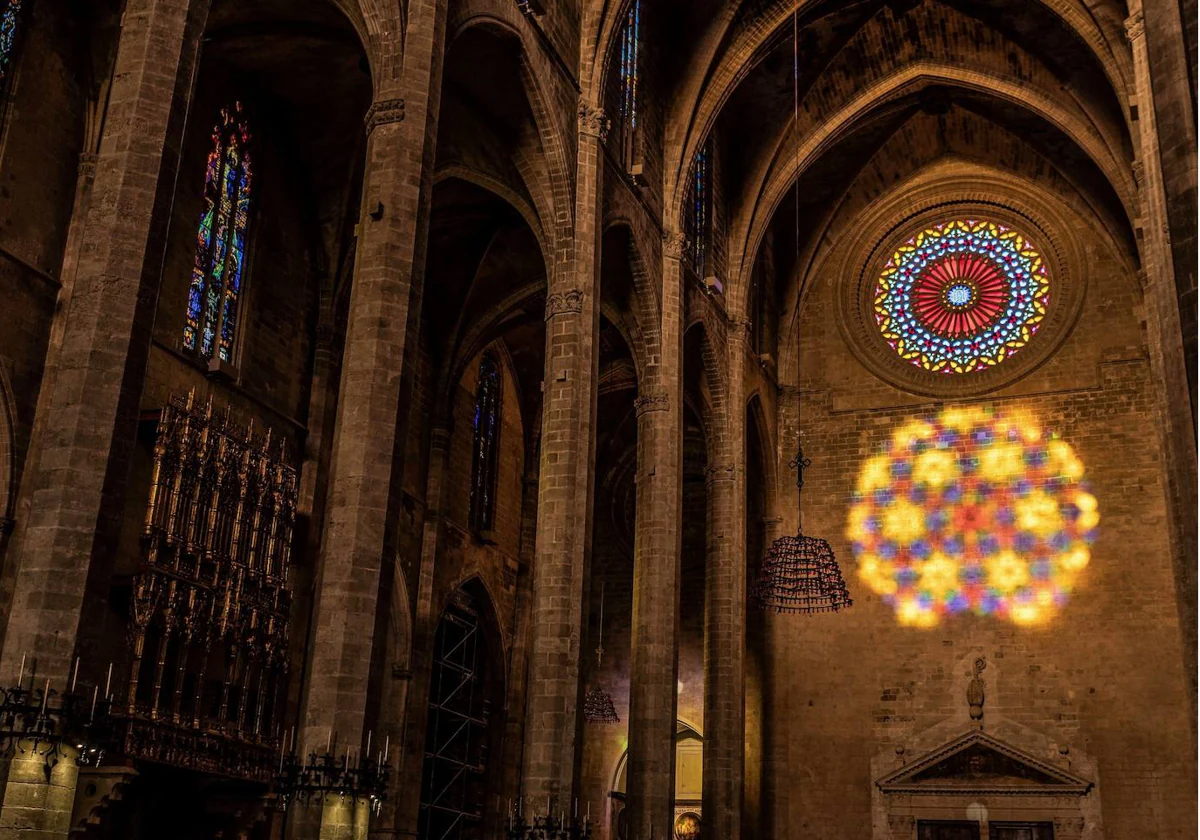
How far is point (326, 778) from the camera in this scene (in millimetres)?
10492

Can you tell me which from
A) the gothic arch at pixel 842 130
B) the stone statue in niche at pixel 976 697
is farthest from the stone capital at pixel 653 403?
the stone statue in niche at pixel 976 697

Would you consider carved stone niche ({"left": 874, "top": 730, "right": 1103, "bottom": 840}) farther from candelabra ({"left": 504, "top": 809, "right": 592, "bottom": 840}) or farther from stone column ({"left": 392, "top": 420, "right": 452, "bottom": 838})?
candelabra ({"left": 504, "top": 809, "right": 592, "bottom": 840})

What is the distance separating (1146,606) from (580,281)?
1308cm

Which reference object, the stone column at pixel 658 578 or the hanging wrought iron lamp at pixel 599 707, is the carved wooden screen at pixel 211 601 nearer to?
the stone column at pixel 658 578

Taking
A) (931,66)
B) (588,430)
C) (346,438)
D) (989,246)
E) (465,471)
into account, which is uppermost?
(931,66)

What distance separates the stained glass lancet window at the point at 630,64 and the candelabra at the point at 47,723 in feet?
44.1

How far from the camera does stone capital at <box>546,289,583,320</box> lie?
658 inches

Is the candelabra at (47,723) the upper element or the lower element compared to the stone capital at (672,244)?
lower

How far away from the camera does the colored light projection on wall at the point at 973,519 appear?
79.6 ft

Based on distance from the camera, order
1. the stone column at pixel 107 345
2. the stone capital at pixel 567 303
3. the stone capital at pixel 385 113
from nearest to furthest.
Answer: the stone column at pixel 107 345, the stone capital at pixel 385 113, the stone capital at pixel 567 303

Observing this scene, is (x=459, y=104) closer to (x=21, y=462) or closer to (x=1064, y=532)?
(x=21, y=462)

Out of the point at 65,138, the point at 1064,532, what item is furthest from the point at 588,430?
the point at 1064,532

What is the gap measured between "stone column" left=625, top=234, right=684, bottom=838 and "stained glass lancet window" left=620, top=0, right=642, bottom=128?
2192 mm

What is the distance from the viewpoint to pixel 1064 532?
24266 millimetres
